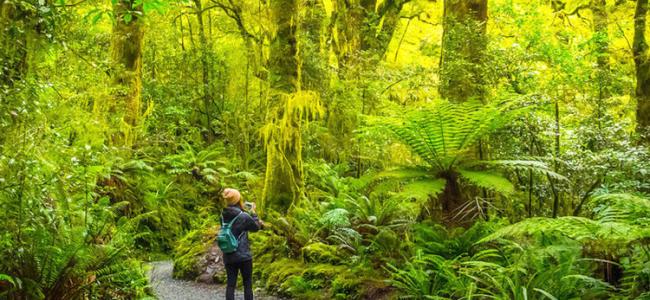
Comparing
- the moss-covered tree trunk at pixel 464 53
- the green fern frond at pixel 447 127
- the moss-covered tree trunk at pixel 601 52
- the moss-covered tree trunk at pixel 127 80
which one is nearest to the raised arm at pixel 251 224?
the green fern frond at pixel 447 127

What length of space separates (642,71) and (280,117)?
231 inches

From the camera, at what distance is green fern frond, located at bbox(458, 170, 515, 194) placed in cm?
A: 518

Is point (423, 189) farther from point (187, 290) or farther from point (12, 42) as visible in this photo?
point (12, 42)

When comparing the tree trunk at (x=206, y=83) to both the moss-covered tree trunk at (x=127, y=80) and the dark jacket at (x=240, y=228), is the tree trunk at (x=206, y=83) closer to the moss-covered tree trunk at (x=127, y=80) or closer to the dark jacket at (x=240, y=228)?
the moss-covered tree trunk at (x=127, y=80)

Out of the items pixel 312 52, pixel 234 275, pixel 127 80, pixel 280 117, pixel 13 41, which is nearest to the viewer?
pixel 13 41

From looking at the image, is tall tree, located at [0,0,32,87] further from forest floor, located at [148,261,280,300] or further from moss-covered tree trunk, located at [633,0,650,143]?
moss-covered tree trunk, located at [633,0,650,143]

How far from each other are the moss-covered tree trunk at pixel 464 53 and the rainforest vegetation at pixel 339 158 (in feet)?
0.09

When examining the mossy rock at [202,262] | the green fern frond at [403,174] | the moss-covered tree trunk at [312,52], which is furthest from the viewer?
the moss-covered tree trunk at [312,52]

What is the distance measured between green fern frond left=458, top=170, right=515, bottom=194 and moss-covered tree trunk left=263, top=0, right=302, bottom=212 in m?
3.16

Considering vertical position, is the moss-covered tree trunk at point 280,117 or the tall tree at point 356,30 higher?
the tall tree at point 356,30

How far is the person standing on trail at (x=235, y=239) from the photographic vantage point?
5.61 m

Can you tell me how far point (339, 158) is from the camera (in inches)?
463

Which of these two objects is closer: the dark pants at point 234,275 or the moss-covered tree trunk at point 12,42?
the moss-covered tree trunk at point 12,42

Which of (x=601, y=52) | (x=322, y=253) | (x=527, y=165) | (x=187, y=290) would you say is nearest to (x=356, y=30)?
(x=601, y=52)
